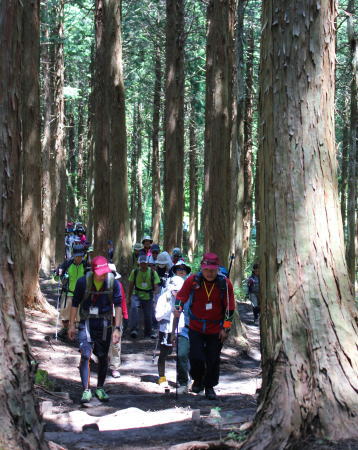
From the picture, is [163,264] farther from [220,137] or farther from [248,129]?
[248,129]

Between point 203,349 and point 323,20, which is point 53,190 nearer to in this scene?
point 203,349

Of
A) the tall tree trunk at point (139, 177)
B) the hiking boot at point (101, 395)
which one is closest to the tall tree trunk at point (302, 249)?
the hiking boot at point (101, 395)

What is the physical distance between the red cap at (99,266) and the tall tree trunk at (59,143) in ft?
65.0

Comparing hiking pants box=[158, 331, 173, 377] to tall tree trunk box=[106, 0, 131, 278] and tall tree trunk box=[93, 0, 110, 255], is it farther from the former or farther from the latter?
tall tree trunk box=[106, 0, 131, 278]

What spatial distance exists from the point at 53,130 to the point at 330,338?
3030 centimetres

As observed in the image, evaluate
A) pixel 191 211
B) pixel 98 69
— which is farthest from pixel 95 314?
pixel 191 211

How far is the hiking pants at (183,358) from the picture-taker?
30.2 ft

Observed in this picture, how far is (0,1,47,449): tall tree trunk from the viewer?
16.6 feet

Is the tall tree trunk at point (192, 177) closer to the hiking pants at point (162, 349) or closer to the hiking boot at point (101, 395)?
the hiking pants at point (162, 349)

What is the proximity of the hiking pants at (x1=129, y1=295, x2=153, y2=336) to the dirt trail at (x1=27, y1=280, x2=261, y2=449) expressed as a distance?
1.30ft

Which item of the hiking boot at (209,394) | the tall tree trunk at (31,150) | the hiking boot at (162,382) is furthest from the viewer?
the tall tree trunk at (31,150)

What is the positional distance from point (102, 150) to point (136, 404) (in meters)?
9.98

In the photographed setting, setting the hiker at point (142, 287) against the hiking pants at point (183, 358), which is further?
the hiker at point (142, 287)

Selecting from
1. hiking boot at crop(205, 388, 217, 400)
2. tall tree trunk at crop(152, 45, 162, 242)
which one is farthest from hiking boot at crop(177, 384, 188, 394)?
tall tree trunk at crop(152, 45, 162, 242)
